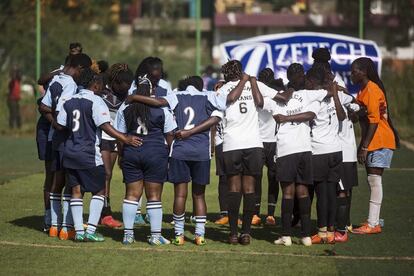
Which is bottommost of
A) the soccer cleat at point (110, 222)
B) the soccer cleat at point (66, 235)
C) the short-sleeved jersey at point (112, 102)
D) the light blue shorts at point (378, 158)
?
the soccer cleat at point (110, 222)

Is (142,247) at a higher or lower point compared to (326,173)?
lower

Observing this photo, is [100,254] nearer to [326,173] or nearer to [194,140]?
[194,140]

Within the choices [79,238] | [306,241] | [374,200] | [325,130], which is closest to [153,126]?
[79,238]

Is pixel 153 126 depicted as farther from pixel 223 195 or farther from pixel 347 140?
pixel 223 195

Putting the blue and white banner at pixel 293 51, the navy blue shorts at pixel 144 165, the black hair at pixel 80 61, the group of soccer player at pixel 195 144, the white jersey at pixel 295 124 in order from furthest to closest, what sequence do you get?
the blue and white banner at pixel 293 51, the black hair at pixel 80 61, the white jersey at pixel 295 124, the group of soccer player at pixel 195 144, the navy blue shorts at pixel 144 165

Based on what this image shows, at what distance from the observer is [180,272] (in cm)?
989

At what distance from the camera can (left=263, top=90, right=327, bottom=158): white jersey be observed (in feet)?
38.0

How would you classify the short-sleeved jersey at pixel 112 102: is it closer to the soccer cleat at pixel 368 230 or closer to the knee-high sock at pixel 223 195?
the knee-high sock at pixel 223 195

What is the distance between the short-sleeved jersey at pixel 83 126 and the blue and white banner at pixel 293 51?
15188 mm

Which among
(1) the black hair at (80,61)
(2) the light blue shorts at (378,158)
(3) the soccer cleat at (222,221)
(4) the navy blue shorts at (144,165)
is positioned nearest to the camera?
(4) the navy blue shorts at (144,165)

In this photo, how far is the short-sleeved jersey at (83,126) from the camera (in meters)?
11.4

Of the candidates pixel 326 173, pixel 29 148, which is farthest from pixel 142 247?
pixel 29 148

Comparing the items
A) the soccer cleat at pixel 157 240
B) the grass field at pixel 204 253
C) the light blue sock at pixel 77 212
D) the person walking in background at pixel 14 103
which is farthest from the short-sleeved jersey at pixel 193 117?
the person walking in background at pixel 14 103

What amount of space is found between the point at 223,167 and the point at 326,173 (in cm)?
121
